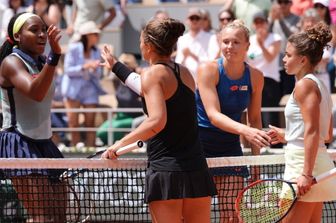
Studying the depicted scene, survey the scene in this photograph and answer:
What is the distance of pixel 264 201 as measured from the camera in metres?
5.93

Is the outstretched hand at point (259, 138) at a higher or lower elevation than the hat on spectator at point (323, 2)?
lower

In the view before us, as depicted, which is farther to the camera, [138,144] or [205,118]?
[205,118]

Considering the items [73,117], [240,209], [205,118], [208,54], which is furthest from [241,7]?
[240,209]

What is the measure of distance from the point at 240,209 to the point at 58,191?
1369mm

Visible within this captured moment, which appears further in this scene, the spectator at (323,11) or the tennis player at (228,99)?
the spectator at (323,11)

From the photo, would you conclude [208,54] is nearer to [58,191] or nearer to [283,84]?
[283,84]

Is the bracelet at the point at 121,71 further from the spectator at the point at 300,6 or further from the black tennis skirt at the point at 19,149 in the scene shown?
the spectator at the point at 300,6

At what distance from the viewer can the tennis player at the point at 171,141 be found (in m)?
5.39

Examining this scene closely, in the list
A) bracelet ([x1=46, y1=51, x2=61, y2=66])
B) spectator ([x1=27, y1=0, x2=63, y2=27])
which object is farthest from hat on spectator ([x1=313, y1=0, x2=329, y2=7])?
spectator ([x1=27, y1=0, x2=63, y2=27])

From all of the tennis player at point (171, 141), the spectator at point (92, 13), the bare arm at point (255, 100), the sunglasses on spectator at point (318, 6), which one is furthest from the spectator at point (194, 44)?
the tennis player at point (171, 141)

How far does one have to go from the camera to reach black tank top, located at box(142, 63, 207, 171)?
545 cm

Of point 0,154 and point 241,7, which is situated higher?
point 241,7

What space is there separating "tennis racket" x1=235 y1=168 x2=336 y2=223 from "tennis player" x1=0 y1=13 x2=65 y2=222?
1.32 meters

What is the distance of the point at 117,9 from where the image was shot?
45.1 feet
